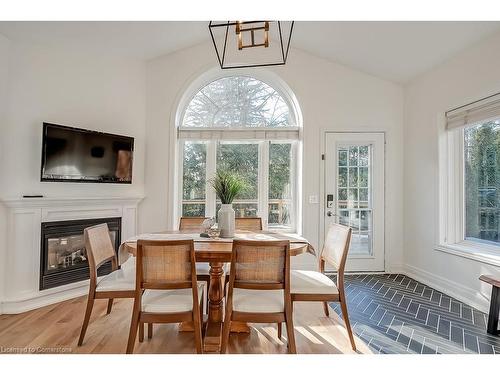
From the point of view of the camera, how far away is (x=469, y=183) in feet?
10.8

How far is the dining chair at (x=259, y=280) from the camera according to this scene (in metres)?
1.76

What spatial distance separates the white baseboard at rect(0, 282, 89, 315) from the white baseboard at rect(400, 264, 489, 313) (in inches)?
162

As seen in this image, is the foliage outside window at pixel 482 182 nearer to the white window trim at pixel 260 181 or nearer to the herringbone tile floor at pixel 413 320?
the herringbone tile floor at pixel 413 320

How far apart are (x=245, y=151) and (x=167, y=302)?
2.77 meters

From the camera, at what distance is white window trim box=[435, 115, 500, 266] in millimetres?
3377

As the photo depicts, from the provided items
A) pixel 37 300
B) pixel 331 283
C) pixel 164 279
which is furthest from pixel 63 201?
pixel 331 283

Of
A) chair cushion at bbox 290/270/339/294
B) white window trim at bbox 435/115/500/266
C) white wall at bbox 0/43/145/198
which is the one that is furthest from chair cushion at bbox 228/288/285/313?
white window trim at bbox 435/115/500/266

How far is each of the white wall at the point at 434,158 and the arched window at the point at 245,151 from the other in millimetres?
1586

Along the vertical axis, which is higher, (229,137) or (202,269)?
(229,137)

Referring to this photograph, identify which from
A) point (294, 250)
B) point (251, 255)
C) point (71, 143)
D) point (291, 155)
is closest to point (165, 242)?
point (251, 255)

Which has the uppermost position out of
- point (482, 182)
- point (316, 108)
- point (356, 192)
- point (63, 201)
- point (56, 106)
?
point (316, 108)

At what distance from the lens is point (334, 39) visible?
142 inches

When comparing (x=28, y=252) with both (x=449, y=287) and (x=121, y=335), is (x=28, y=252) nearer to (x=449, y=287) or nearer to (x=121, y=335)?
(x=121, y=335)
